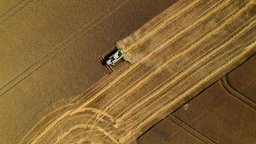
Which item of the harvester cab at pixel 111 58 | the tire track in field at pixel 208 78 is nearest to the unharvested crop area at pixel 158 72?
the tire track in field at pixel 208 78

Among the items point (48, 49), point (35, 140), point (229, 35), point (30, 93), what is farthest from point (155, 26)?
point (35, 140)

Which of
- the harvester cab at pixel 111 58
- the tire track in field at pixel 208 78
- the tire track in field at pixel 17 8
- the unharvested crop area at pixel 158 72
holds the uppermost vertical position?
the tire track in field at pixel 17 8

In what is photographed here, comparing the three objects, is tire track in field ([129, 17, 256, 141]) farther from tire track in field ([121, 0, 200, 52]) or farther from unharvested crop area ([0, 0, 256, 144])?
tire track in field ([121, 0, 200, 52])

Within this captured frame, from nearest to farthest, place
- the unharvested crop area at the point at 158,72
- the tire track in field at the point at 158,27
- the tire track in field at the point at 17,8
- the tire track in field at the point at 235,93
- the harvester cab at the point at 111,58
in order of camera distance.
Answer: the tire track in field at the point at 235,93, the unharvested crop area at the point at 158,72, the tire track in field at the point at 158,27, the harvester cab at the point at 111,58, the tire track in field at the point at 17,8

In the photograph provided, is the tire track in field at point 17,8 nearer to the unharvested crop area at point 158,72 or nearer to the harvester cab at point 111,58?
the harvester cab at point 111,58

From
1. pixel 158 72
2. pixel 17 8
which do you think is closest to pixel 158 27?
pixel 158 72

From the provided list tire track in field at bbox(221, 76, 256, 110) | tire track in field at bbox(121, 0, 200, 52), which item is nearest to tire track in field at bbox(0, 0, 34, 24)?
tire track in field at bbox(121, 0, 200, 52)
